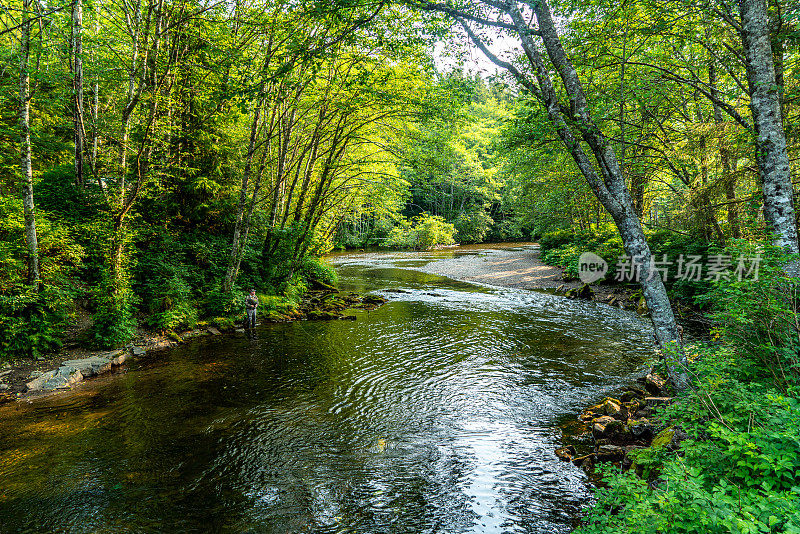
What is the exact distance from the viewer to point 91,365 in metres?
8.40

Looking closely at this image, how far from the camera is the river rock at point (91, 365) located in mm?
8188

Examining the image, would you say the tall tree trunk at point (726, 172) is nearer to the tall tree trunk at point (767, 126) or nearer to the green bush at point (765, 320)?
the tall tree trunk at point (767, 126)

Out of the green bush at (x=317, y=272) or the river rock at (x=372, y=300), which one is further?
the green bush at (x=317, y=272)

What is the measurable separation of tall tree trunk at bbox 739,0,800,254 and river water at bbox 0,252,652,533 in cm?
437

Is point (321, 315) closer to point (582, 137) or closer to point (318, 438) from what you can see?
point (318, 438)

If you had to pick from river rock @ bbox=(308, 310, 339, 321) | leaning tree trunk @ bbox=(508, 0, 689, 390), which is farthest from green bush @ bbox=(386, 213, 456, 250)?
leaning tree trunk @ bbox=(508, 0, 689, 390)

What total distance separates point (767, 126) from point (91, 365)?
13.5 m

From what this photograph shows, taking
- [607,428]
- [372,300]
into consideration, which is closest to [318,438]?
[607,428]

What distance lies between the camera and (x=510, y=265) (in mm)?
29609

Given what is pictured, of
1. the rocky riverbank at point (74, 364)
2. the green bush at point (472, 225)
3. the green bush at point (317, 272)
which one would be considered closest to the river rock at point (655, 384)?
the rocky riverbank at point (74, 364)

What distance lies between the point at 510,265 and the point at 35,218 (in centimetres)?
2772

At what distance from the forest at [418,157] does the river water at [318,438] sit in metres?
1.64

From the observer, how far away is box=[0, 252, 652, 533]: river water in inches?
173

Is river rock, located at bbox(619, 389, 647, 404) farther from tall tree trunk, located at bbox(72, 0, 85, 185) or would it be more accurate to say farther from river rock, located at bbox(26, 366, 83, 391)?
tall tree trunk, located at bbox(72, 0, 85, 185)
